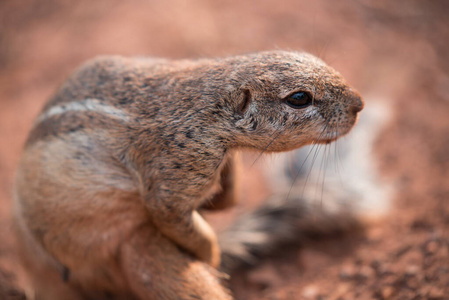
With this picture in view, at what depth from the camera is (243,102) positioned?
2807 millimetres

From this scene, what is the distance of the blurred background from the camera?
3713mm

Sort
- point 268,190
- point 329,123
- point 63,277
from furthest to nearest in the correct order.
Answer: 1. point 268,190
2. point 63,277
3. point 329,123

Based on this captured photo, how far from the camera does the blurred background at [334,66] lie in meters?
3.71

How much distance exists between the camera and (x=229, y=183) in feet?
11.6

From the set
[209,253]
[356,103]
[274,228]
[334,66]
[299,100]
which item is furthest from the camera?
[334,66]

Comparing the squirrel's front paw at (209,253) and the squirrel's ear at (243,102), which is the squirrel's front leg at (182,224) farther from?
the squirrel's ear at (243,102)

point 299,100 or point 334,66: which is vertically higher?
point 334,66

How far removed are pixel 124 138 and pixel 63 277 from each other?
1.34 meters

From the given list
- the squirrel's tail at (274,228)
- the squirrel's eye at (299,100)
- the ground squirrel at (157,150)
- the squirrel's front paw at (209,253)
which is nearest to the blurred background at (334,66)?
the squirrel's tail at (274,228)

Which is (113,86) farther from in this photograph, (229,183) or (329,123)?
(329,123)

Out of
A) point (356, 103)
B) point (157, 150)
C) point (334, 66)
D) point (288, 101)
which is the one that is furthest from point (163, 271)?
point (334, 66)

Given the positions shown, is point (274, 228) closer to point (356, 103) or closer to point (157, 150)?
point (356, 103)

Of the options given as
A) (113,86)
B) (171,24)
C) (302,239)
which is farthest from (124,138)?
(171,24)

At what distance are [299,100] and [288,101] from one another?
2.9 inches
